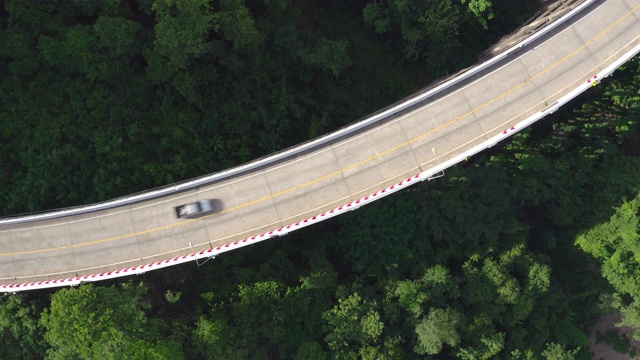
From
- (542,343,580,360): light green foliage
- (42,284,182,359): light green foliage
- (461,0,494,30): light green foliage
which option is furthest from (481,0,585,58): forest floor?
(42,284,182,359): light green foliage

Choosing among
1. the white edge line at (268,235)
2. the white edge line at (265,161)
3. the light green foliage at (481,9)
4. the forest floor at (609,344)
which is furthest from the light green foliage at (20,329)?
the forest floor at (609,344)

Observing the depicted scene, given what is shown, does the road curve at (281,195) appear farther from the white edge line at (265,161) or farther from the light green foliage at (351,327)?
the light green foliage at (351,327)

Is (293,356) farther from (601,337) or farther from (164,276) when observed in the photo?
(601,337)

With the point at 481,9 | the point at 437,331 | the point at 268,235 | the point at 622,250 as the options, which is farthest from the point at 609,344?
the point at 268,235

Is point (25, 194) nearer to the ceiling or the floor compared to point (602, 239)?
nearer to the ceiling

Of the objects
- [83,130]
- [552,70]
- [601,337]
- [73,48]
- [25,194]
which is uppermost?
[73,48]

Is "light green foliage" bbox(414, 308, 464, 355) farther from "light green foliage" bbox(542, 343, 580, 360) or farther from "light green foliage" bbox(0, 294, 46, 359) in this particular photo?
"light green foliage" bbox(0, 294, 46, 359)

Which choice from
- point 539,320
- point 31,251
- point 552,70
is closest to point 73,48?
point 31,251
